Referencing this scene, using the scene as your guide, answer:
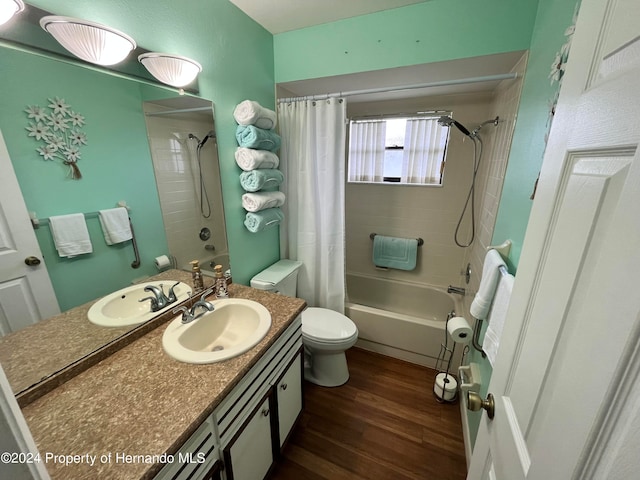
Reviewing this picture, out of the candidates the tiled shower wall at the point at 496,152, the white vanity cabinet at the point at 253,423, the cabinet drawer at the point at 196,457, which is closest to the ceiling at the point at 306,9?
the tiled shower wall at the point at 496,152

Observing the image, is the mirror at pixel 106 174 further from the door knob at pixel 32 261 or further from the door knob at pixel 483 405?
the door knob at pixel 483 405

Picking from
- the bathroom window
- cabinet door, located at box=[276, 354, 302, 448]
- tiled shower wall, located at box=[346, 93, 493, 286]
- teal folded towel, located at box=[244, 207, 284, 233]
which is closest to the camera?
cabinet door, located at box=[276, 354, 302, 448]

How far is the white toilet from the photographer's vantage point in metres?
1.67

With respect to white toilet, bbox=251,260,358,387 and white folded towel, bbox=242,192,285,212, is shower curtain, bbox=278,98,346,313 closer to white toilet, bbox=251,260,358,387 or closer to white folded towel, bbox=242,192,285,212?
white toilet, bbox=251,260,358,387

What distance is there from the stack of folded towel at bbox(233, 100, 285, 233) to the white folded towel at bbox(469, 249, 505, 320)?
4.19ft

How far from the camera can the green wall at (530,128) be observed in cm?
97

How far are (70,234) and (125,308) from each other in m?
0.37

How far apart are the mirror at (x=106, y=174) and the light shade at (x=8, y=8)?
68 millimetres

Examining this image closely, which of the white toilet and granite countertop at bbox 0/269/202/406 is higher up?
granite countertop at bbox 0/269/202/406

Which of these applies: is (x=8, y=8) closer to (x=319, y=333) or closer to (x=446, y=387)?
(x=319, y=333)

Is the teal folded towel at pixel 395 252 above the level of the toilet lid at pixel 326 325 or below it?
above

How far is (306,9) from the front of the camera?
1.40 metres

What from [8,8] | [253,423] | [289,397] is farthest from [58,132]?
[289,397]

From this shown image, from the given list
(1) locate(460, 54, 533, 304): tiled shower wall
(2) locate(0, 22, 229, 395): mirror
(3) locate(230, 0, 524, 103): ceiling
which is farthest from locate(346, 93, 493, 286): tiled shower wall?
(2) locate(0, 22, 229, 395): mirror
